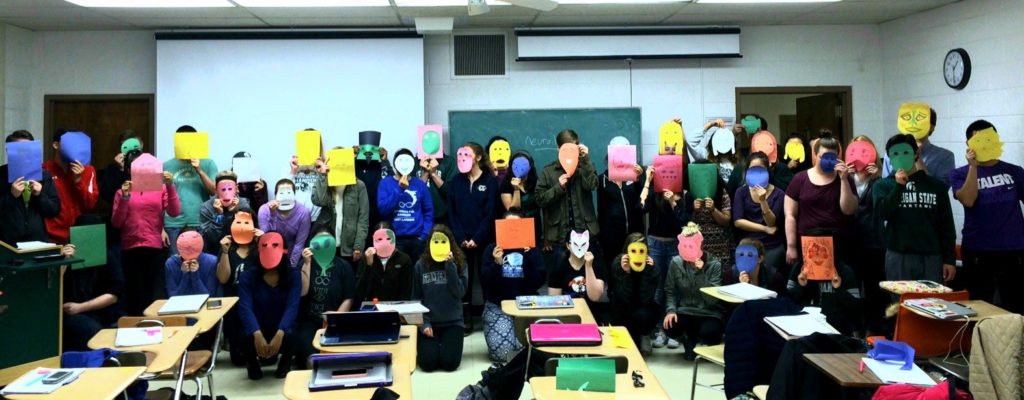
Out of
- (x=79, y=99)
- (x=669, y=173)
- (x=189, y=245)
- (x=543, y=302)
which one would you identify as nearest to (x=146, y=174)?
(x=189, y=245)

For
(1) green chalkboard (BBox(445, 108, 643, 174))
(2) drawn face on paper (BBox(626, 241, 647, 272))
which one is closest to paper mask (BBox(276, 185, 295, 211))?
(1) green chalkboard (BBox(445, 108, 643, 174))

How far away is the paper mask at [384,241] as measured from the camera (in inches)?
201

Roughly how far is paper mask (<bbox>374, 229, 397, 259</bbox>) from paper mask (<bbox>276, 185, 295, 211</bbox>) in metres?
0.84

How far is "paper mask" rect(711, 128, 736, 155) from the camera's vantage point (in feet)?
19.2

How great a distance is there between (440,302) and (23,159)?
Answer: 2544 millimetres

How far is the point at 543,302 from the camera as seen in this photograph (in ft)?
13.9

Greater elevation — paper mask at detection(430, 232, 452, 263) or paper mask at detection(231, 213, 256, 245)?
paper mask at detection(231, 213, 256, 245)

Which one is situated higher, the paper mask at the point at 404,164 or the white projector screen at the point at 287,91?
the white projector screen at the point at 287,91

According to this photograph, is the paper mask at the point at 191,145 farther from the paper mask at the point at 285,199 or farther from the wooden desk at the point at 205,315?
the wooden desk at the point at 205,315

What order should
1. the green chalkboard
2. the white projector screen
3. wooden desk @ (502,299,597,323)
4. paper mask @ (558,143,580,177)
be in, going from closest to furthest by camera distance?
1. wooden desk @ (502,299,597,323)
2. paper mask @ (558,143,580,177)
3. the white projector screen
4. the green chalkboard

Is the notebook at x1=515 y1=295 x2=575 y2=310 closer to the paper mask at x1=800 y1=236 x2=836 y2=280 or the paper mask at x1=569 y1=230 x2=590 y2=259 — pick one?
the paper mask at x1=569 y1=230 x2=590 y2=259

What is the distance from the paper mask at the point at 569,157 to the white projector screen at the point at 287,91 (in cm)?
164

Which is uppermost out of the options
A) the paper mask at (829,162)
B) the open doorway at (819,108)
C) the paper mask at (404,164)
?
the open doorway at (819,108)

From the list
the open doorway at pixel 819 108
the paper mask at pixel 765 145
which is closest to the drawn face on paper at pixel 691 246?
the paper mask at pixel 765 145
